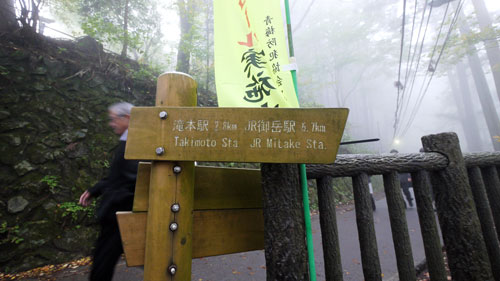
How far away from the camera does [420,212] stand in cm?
177

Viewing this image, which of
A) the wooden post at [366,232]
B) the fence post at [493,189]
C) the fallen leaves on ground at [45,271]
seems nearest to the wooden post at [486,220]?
the fence post at [493,189]

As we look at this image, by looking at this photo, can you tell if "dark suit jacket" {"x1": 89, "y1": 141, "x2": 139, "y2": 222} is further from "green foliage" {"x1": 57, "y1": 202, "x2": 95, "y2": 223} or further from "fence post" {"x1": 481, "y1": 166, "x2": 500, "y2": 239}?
"fence post" {"x1": 481, "y1": 166, "x2": 500, "y2": 239}

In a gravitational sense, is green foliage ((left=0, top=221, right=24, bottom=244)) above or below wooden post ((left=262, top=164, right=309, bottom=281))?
below

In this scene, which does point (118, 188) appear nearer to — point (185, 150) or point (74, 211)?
point (185, 150)

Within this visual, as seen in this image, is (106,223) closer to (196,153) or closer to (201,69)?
(196,153)

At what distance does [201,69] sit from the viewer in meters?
9.39

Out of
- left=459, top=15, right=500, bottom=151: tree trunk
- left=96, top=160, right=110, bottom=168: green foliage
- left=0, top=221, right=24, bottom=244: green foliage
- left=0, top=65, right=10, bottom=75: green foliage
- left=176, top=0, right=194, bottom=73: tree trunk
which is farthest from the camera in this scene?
left=459, top=15, right=500, bottom=151: tree trunk

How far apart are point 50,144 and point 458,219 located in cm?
681

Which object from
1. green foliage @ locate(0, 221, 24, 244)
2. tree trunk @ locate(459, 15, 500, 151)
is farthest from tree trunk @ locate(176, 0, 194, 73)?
tree trunk @ locate(459, 15, 500, 151)

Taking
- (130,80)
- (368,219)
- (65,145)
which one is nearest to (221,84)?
(368,219)

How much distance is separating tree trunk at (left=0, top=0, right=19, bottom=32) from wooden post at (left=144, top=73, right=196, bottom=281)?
7.34 metres

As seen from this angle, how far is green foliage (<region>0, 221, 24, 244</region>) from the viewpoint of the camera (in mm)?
3691

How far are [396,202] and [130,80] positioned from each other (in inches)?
287

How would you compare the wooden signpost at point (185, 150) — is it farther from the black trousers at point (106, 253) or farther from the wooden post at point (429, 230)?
the wooden post at point (429, 230)
